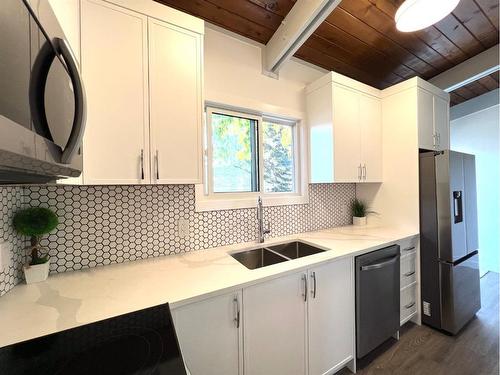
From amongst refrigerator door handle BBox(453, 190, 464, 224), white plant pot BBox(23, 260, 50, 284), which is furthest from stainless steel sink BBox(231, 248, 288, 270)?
refrigerator door handle BBox(453, 190, 464, 224)

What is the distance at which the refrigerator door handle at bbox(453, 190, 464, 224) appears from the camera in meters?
1.92

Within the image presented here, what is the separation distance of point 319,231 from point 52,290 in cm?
205

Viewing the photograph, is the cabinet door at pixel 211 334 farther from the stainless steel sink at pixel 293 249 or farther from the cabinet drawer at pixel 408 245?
the cabinet drawer at pixel 408 245

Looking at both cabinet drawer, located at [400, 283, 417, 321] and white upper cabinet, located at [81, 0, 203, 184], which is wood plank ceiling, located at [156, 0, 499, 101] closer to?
white upper cabinet, located at [81, 0, 203, 184]

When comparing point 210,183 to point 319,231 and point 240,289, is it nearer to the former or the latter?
point 240,289

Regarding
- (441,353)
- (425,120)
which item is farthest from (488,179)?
(441,353)

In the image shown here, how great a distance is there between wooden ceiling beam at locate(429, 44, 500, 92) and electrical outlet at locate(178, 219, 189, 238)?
3.45 m

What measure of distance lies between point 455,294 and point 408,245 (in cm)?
53

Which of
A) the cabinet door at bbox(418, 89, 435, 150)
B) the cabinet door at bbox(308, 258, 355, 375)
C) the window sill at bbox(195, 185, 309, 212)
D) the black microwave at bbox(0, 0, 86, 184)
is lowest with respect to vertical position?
the cabinet door at bbox(308, 258, 355, 375)

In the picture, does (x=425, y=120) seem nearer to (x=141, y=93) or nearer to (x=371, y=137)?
(x=371, y=137)

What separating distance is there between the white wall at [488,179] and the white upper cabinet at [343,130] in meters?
2.56

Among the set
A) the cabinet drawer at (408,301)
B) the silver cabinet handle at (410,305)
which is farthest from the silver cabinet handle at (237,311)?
the silver cabinet handle at (410,305)

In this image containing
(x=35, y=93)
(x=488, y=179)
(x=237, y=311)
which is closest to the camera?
(x=35, y=93)

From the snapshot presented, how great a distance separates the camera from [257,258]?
1.71m
